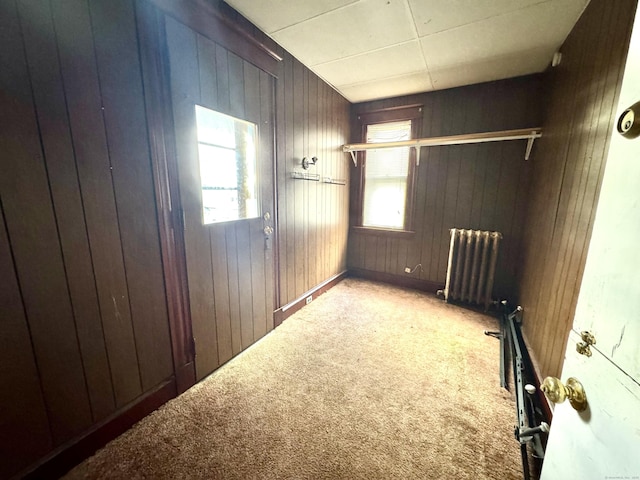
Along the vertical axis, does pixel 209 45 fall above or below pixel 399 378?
above

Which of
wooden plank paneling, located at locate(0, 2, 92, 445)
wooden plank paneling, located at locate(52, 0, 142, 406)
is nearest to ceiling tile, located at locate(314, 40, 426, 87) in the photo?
wooden plank paneling, located at locate(52, 0, 142, 406)

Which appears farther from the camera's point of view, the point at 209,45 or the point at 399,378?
the point at 399,378

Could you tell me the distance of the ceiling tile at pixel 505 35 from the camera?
1.71 metres

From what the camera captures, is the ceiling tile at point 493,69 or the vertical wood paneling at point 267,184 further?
the ceiling tile at point 493,69

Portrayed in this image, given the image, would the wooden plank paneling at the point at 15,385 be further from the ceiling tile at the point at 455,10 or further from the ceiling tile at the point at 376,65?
the ceiling tile at the point at 376,65

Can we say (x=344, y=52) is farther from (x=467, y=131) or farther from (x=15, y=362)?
(x=15, y=362)

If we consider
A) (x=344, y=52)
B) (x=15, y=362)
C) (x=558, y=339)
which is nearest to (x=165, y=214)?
(x=15, y=362)

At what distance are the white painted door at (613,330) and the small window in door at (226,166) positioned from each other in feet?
5.94

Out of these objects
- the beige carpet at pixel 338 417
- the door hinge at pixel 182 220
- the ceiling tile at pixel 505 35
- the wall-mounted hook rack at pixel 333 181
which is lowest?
the beige carpet at pixel 338 417

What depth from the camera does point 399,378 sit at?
1.80 metres

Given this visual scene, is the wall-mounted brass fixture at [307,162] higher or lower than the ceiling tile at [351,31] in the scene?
lower

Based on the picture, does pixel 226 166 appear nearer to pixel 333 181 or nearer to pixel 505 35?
pixel 333 181

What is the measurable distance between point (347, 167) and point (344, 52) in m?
1.49

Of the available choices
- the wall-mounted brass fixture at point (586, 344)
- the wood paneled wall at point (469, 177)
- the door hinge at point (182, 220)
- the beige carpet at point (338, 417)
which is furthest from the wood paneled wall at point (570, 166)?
the door hinge at point (182, 220)
